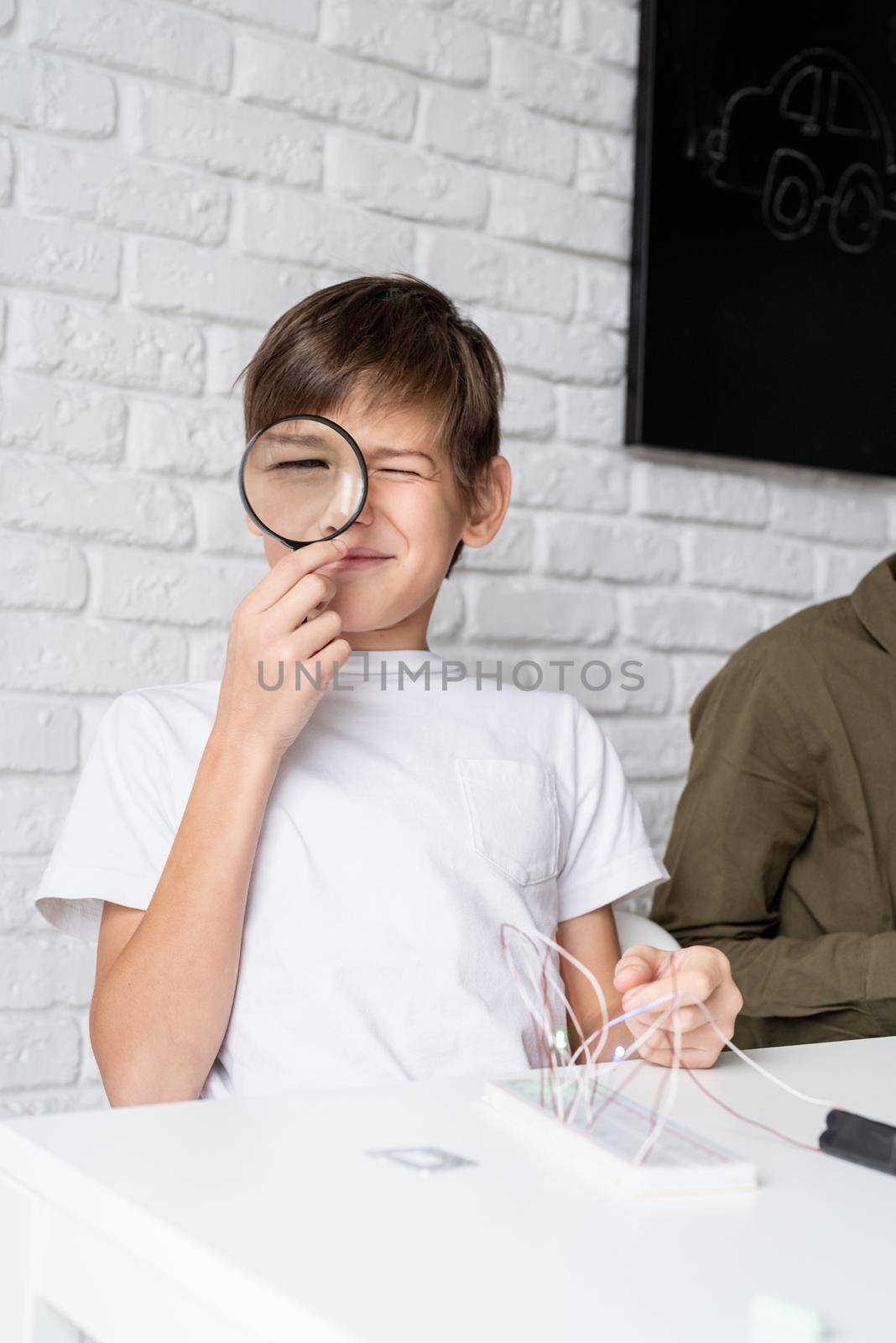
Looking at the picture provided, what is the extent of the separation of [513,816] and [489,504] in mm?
336

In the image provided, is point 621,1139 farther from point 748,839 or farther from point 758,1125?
point 748,839

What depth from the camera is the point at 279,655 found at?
43.2 inches

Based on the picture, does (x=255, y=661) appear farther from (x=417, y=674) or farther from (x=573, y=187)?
(x=573, y=187)

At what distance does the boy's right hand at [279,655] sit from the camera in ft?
3.60

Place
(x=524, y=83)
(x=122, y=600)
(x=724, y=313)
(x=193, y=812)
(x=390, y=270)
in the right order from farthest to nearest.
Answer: (x=724, y=313) → (x=524, y=83) → (x=390, y=270) → (x=122, y=600) → (x=193, y=812)

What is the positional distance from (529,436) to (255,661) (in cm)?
96

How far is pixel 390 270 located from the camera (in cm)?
183

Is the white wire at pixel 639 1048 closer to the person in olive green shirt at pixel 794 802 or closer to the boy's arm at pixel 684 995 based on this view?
the boy's arm at pixel 684 995

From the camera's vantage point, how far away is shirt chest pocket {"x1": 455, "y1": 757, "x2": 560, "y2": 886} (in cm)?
122

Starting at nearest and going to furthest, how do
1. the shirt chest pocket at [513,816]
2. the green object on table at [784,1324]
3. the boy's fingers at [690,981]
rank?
the green object on table at [784,1324], the boy's fingers at [690,981], the shirt chest pocket at [513,816]

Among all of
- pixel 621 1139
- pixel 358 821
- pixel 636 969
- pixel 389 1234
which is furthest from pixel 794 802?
pixel 389 1234

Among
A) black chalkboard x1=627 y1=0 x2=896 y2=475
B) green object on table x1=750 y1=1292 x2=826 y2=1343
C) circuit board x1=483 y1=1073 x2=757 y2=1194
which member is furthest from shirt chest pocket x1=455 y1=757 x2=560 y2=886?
black chalkboard x1=627 y1=0 x2=896 y2=475

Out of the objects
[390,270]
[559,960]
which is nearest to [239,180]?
Result: [390,270]

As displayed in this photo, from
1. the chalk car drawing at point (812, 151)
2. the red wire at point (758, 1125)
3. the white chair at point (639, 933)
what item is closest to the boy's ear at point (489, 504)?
the white chair at point (639, 933)
